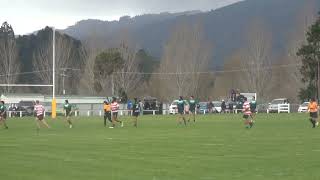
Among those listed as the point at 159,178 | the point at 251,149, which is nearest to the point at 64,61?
the point at 251,149

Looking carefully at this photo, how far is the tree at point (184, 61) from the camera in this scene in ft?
356

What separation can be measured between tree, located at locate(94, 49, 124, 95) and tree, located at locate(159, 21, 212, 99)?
12.1m

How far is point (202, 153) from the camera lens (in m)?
20.2

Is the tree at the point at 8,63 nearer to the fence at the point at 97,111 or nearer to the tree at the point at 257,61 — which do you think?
the fence at the point at 97,111

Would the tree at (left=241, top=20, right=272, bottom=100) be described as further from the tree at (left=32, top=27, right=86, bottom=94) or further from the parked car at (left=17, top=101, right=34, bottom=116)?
the parked car at (left=17, top=101, right=34, bottom=116)

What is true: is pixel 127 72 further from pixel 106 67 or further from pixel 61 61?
pixel 61 61

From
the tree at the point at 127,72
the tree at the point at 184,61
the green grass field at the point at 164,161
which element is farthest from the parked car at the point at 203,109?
the green grass field at the point at 164,161

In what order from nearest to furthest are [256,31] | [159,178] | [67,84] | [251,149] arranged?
[159,178] → [251,149] → [256,31] → [67,84]

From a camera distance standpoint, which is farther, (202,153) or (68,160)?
(202,153)

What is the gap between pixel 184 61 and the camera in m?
110

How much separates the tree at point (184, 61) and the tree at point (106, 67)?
12.1m

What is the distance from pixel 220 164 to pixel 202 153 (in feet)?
10.8

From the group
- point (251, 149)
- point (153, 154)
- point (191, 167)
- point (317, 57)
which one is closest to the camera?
point (191, 167)

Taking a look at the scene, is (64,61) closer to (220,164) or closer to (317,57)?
(317,57)
